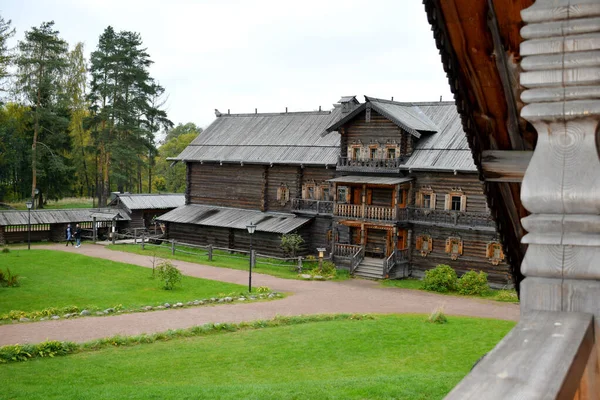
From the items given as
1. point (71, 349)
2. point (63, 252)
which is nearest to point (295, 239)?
point (63, 252)

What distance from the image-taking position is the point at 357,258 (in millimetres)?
30281

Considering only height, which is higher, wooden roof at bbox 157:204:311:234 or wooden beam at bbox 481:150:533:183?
wooden beam at bbox 481:150:533:183

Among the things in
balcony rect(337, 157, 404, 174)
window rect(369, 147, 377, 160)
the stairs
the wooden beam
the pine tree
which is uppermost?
the pine tree

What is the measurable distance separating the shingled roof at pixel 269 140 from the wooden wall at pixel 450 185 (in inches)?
192

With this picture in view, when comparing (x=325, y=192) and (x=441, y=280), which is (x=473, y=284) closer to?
(x=441, y=280)

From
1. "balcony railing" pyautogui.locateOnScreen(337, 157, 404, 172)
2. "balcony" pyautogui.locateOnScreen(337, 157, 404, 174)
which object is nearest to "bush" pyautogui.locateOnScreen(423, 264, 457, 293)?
"balcony" pyautogui.locateOnScreen(337, 157, 404, 174)

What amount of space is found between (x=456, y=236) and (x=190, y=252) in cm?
1453

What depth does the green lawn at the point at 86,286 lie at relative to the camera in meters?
21.6

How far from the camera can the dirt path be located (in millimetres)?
17203

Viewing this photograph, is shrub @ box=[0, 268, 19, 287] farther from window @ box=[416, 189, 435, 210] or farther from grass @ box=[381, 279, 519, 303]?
window @ box=[416, 189, 435, 210]

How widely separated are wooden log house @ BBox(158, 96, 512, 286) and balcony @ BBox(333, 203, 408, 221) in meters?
0.05

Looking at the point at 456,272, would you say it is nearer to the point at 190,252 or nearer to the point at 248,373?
the point at 190,252

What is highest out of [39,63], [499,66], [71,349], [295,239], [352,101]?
[39,63]

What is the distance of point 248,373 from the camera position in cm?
1299
